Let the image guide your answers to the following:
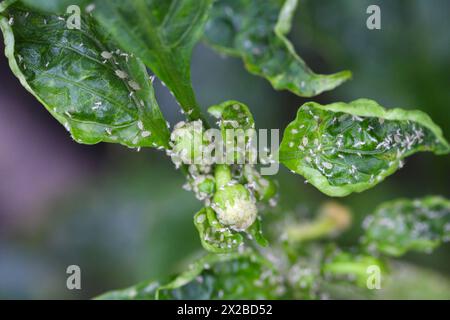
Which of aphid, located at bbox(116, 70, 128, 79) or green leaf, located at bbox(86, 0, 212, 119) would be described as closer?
green leaf, located at bbox(86, 0, 212, 119)

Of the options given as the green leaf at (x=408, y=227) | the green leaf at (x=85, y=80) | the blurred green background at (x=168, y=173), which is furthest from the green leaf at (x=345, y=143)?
the blurred green background at (x=168, y=173)

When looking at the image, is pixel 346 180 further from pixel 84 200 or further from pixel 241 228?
pixel 84 200

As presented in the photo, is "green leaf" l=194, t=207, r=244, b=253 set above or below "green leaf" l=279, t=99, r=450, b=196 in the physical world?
below

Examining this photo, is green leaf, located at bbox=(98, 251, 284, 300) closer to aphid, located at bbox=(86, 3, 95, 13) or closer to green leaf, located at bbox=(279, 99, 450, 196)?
green leaf, located at bbox=(279, 99, 450, 196)

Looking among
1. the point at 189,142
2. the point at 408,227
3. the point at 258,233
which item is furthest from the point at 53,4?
the point at 408,227

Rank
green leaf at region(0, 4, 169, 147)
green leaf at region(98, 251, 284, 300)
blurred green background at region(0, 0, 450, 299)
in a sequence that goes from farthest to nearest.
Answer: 1. blurred green background at region(0, 0, 450, 299)
2. green leaf at region(98, 251, 284, 300)
3. green leaf at region(0, 4, 169, 147)

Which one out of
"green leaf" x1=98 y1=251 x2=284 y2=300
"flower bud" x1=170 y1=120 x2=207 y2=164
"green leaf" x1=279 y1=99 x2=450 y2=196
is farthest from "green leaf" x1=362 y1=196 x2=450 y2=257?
"flower bud" x1=170 y1=120 x2=207 y2=164

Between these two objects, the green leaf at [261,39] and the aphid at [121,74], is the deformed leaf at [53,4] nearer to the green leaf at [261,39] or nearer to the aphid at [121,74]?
the aphid at [121,74]

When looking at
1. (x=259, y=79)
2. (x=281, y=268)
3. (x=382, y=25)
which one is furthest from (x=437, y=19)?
(x=281, y=268)
